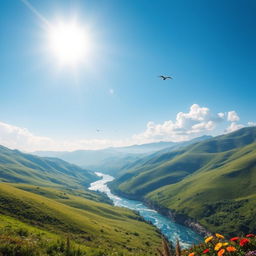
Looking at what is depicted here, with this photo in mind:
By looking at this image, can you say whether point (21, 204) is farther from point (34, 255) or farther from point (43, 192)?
point (43, 192)

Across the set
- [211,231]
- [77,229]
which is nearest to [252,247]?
[77,229]

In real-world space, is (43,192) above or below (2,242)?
below

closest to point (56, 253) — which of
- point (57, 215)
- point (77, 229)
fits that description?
point (77, 229)

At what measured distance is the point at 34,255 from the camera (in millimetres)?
10742

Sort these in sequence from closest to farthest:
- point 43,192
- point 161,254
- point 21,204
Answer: point 161,254, point 21,204, point 43,192

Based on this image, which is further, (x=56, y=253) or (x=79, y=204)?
(x=79, y=204)

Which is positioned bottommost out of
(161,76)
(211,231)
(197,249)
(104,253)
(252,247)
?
(211,231)

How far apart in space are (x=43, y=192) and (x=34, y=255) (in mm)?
177534

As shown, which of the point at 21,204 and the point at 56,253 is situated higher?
the point at 56,253

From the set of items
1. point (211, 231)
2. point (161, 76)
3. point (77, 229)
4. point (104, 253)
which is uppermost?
point (161, 76)

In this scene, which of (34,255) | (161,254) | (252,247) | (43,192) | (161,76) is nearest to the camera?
(161,254)

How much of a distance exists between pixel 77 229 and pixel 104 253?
215ft

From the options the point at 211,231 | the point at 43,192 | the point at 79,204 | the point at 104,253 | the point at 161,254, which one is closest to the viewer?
the point at 161,254

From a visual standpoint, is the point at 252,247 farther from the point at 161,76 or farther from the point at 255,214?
the point at 255,214
